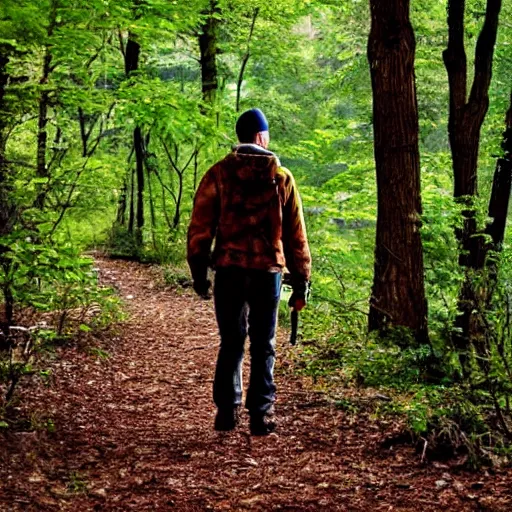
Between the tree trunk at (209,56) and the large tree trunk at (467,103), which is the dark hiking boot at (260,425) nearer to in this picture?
the large tree trunk at (467,103)

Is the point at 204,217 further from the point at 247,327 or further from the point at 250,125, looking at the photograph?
the point at 247,327

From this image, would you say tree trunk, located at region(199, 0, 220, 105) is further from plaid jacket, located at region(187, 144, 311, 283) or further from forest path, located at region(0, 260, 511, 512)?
plaid jacket, located at region(187, 144, 311, 283)

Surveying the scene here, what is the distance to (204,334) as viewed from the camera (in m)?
8.52

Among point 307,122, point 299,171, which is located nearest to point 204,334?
point 299,171

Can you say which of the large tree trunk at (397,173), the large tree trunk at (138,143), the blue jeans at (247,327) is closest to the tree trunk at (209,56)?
the large tree trunk at (138,143)

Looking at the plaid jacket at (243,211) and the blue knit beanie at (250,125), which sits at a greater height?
the blue knit beanie at (250,125)

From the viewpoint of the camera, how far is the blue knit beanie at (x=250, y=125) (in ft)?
13.5

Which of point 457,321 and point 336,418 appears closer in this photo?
point 336,418

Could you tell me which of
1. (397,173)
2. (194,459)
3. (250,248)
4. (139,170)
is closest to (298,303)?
(250,248)

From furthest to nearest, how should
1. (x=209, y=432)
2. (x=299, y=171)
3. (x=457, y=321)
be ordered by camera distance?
(x=299, y=171)
(x=457, y=321)
(x=209, y=432)

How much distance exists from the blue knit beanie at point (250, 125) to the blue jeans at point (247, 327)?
861 mm

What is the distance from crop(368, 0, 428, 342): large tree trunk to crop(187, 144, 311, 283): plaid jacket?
1.99 metres

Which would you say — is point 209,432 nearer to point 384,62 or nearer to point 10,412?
point 10,412

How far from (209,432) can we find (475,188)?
3.89 meters
